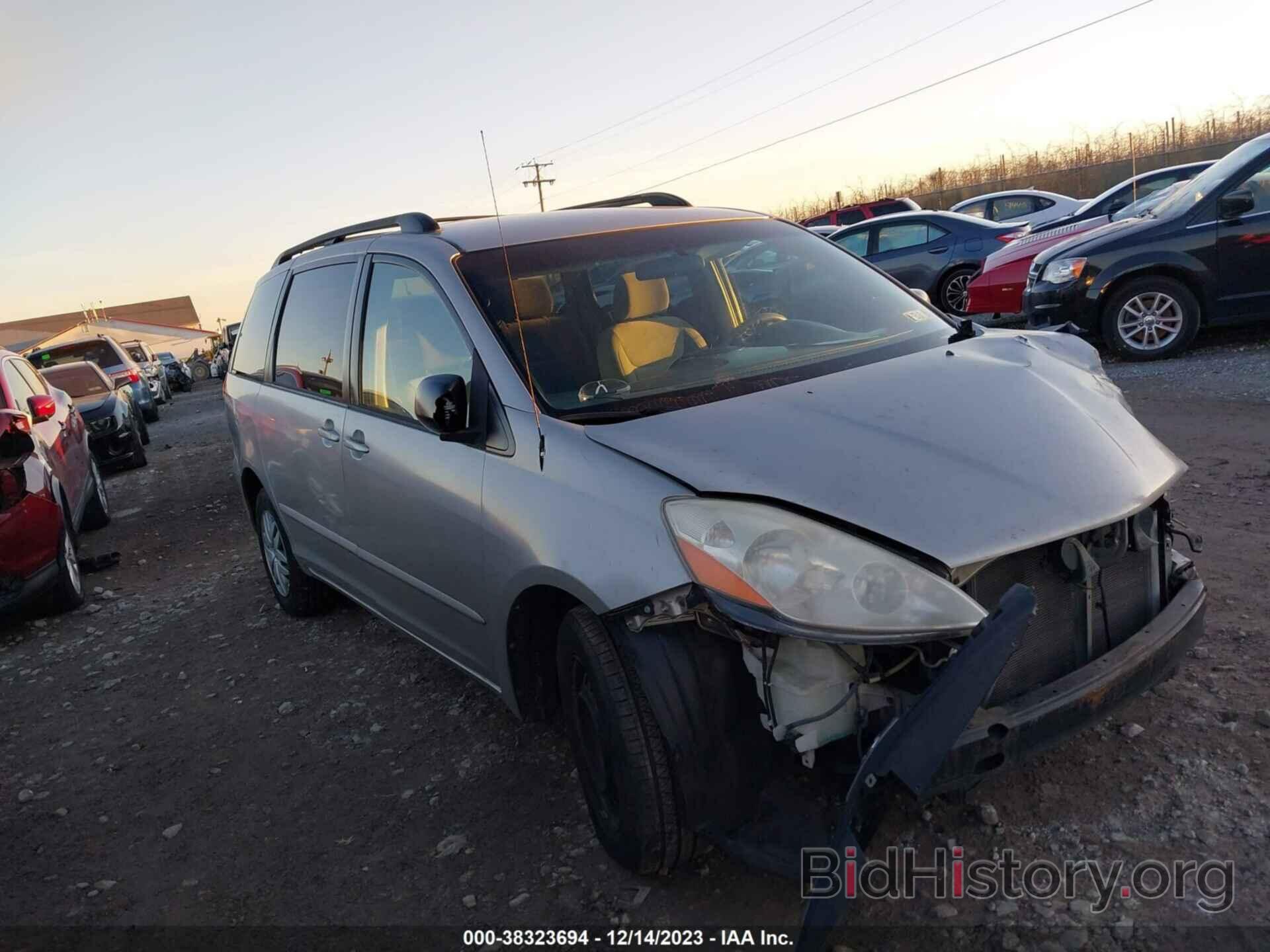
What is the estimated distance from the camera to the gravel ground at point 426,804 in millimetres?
2395

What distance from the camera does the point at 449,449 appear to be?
3025 mm

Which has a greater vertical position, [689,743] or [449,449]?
[449,449]

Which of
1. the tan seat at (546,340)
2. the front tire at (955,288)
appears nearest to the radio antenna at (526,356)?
the tan seat at (546,340)

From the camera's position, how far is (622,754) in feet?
7.69

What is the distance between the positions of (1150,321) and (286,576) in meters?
7.41

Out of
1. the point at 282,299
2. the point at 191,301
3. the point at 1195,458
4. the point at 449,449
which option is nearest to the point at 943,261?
the point at 1195,458

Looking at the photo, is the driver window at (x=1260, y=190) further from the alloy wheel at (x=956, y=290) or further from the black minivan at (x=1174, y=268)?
the alloy wheel at (x=956, y=290)

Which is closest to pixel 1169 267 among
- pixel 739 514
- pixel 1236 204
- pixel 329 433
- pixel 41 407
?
pixel 1236 204

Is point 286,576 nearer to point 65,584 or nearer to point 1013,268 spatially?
point 65,584

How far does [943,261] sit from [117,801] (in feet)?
38.4

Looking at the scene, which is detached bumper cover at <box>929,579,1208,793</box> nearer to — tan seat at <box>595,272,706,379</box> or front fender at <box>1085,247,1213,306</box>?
tan seat at <box>595,272,706,379</box>

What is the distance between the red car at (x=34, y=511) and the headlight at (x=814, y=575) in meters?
4.98

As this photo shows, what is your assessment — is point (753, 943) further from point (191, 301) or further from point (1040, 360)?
point (191, 301)

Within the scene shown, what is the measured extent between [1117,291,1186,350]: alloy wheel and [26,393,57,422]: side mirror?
8.91 metres
